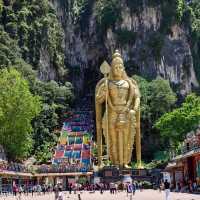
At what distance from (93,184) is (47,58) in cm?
3050

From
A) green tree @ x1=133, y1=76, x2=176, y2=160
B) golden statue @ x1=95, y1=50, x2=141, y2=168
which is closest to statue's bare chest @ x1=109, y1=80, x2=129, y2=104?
golden statue @ x1=95, y1=50, x2=141, y2=168

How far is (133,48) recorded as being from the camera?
59031mm

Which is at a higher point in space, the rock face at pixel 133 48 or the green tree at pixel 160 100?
the rock face at pixel 133 48

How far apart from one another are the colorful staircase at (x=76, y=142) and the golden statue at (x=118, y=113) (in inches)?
229

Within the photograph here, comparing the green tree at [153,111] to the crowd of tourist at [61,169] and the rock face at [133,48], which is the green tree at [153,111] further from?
the crowd of tourist at [61,169]

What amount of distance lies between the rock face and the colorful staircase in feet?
25.8

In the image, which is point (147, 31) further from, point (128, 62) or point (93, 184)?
point (93, 184)

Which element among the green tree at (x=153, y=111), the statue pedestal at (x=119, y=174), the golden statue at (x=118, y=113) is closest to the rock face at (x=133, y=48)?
the green tree at (x=153, y=111)

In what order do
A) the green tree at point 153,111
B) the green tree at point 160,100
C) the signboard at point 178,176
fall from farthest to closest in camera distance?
the green tree at point 160,100 → the green tree at point 153,111 → the signboard at point 178,176

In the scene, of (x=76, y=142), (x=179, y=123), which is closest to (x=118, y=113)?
(x=179, y=123)

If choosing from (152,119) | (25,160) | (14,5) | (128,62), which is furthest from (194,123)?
(14,5)

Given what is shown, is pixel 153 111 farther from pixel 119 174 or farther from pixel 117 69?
pixel 119 174

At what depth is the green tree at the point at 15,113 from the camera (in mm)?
36375

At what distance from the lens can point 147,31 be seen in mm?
59875
